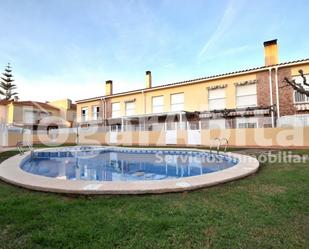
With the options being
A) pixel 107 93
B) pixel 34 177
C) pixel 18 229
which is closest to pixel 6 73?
pixel 107 93

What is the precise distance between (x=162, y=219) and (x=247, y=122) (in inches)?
745

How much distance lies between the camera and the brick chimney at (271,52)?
67.5 ft

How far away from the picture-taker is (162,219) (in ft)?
11.9

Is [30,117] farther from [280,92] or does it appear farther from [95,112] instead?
[280,92]

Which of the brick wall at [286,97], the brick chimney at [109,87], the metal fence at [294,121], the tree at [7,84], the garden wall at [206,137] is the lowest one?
the garden wall at [206,137]

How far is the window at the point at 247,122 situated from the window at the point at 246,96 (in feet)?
4.63

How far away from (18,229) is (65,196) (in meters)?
1.66

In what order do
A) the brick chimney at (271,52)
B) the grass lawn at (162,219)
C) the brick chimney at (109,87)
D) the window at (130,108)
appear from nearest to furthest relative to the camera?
the grass lawn at (162,219)
the brick chimney at (271,52)
the window at (130,108)
the brick chimney at (109,87)

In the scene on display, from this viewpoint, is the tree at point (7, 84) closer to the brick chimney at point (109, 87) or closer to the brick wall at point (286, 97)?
the brick chimney at point (109, 87)

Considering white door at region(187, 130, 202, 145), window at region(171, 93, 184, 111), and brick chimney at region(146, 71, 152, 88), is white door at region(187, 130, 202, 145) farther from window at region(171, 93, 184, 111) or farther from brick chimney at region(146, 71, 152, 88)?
brick chimney at region(146, 71, 152, 88)

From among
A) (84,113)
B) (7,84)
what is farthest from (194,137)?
(7,84)

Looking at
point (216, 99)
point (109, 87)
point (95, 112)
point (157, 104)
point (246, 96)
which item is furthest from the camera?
point (95, 112)

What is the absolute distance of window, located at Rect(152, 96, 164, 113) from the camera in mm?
26500

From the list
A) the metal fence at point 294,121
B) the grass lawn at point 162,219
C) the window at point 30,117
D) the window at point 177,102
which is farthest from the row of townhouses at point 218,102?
the window at point 30,117
